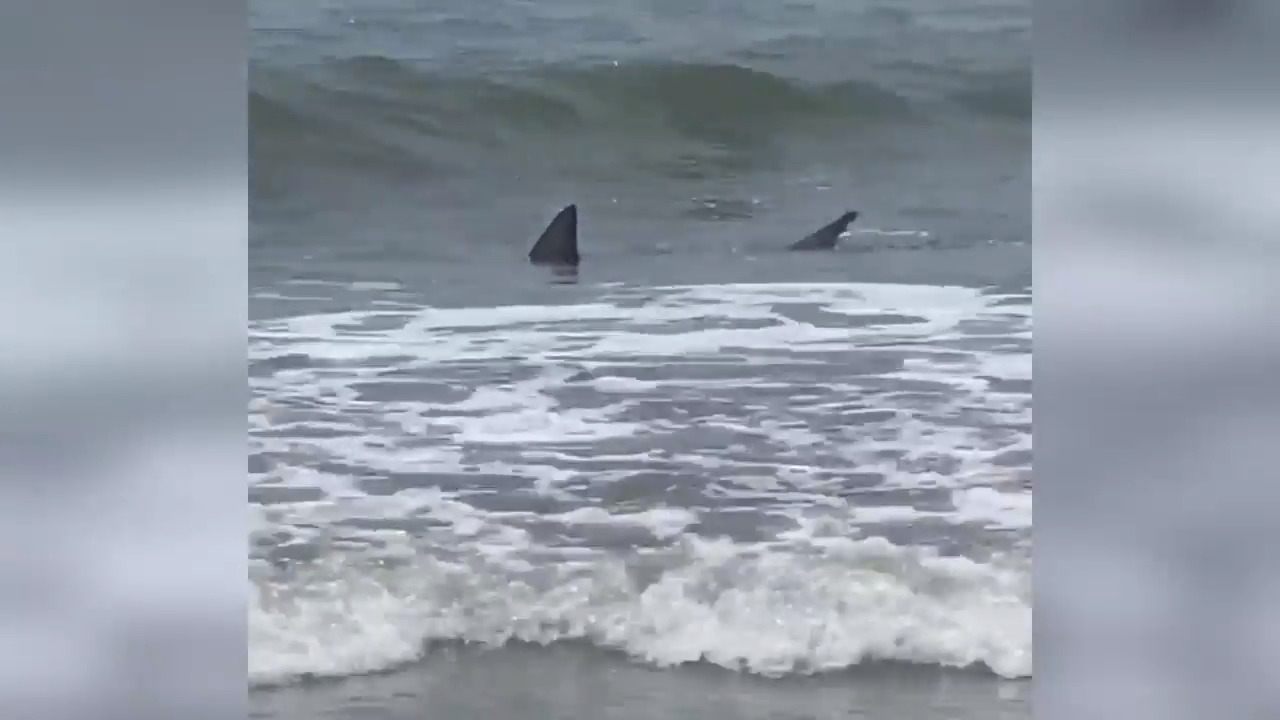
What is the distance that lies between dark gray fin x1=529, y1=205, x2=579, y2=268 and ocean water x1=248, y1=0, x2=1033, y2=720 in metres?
0.02

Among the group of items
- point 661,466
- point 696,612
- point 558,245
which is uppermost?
point 558,245

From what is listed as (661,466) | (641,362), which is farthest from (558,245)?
(661,466)

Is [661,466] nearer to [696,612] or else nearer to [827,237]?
[696,612]

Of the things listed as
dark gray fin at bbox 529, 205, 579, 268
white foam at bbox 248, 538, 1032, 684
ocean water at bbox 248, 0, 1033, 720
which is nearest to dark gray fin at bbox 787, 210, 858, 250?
ocean water at bbox 248, 0, 1033, 720

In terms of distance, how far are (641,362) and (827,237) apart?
0.36 m

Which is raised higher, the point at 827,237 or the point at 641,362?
the point at 827,237

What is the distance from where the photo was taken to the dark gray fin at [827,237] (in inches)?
79.7

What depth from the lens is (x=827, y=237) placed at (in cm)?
203

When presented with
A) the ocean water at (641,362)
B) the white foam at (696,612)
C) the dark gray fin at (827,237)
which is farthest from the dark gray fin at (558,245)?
the white foam at (696,612)
